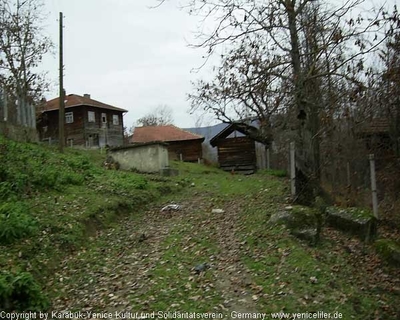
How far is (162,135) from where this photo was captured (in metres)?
45.4

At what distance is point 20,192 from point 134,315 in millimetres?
5763

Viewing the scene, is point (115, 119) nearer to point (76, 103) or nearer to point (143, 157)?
point (76, 103)

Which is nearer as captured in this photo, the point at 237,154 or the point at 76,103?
the point at 237,154

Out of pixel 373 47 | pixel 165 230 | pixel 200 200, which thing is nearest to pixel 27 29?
pixel 200 200

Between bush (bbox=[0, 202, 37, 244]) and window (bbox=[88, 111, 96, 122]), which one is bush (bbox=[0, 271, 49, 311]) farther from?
window (bbox=[88, 111, 96, 122])

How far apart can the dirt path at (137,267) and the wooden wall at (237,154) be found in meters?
23.2

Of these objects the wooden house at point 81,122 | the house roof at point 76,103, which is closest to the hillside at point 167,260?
the wooden house at point 81,122

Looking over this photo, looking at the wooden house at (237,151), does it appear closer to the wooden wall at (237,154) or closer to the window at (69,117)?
the wooden wall at (237,154)

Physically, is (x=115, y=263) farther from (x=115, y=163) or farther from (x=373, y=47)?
(x=115, y=163)

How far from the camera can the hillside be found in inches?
228

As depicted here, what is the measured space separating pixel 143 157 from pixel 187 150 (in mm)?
23587

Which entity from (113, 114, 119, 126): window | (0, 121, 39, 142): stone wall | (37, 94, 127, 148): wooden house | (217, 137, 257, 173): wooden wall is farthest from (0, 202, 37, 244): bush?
(113, 114, 119, 126): window

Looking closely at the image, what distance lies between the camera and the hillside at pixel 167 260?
Result: 19.0 ft

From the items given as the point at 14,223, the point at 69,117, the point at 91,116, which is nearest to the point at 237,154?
the point at 91,116
